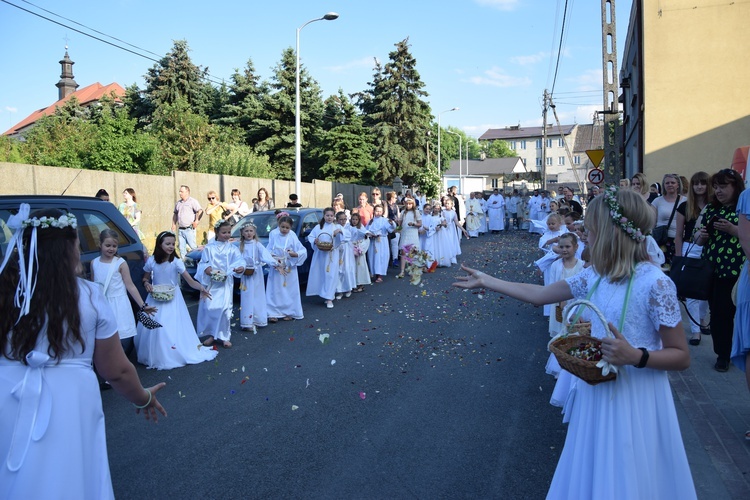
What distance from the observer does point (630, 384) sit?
9.37 ft

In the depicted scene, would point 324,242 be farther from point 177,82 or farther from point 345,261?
point 177,82

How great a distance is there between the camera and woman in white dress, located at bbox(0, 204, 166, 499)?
2461mm

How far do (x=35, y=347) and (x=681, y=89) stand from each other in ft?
73.3

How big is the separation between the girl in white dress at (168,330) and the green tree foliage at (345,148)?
35869 millimetres

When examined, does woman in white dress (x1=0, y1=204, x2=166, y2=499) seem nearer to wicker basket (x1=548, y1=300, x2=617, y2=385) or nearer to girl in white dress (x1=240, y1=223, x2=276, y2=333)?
wicker basket (x1=548, y1=300, x2=617, y2=385)

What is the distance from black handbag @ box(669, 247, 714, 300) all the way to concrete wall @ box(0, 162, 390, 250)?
9160mm

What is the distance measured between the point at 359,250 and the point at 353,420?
25.2 ft

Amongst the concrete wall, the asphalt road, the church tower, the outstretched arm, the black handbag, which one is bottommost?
the asphalt road

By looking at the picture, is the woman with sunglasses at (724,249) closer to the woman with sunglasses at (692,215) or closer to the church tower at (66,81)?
the woman with sunglasses at (692,215)

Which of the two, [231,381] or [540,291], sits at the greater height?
[540,291]

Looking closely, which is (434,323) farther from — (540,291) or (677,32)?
(677,32)

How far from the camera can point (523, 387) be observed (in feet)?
21.3

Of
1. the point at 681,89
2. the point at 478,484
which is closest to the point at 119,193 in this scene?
the point at 478,484

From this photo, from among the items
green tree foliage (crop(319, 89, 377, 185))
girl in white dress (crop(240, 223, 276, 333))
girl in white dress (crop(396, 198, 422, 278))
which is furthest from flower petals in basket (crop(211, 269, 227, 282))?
green tree foliage (crop(319, 89, 377, 185))
